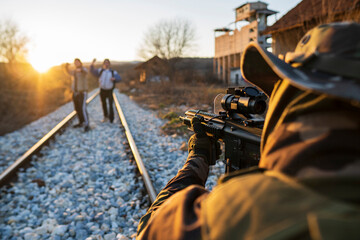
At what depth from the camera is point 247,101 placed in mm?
1826

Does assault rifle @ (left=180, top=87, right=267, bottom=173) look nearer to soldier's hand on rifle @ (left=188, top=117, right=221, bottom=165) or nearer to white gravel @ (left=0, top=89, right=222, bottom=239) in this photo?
soldier's hand on rifle @ (left=188, top=117, right=221, bottom=165)

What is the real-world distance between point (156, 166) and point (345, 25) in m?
4.22

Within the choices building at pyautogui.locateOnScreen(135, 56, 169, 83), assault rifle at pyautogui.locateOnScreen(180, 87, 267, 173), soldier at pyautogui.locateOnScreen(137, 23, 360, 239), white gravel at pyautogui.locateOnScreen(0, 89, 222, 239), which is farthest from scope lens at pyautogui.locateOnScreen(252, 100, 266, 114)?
building at pyautogui.locateOnScreen(135, 56, 169, 83)

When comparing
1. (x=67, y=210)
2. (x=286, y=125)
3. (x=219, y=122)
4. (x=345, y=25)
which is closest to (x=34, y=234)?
(x=67, y=210)

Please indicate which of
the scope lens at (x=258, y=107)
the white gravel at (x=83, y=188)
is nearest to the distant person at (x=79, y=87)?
the white gravel at (x=83, y=188)

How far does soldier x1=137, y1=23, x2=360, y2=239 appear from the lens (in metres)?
0.61

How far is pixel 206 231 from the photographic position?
2.47 ft

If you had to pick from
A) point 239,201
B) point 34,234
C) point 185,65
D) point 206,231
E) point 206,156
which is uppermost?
point 185,65

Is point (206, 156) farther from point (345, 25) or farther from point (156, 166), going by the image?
point (156, 166)

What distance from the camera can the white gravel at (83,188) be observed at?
9.94 ft

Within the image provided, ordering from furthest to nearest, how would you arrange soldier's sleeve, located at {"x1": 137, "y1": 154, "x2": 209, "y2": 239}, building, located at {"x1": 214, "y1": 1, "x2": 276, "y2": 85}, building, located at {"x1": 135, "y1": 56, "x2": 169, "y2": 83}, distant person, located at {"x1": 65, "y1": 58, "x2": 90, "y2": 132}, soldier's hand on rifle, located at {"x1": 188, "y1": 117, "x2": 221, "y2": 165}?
building, located at {"x1": 135, "y1": 56, "x2": 169, "y2": 83}, building, located at {"x1": 214, "y1": 1, "x2": 276, "y2": 85}, distant person, located at {"x1": 65, "y1": 58, "x2": 90, "y2": 132}, soldier's hand on rifle, located at {"x1": 188, "y1": 117, "x2": 221, "y2": 165}, soldier's sleeve, located at {"x1": 137, "y1": 154, "x2": 209, "y2": 239}

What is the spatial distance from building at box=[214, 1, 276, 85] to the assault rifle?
83.2 feet

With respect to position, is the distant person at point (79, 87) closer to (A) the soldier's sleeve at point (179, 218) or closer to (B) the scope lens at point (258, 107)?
(B) the scope lens at point (258, 107)

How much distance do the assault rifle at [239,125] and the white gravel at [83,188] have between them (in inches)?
65.1
